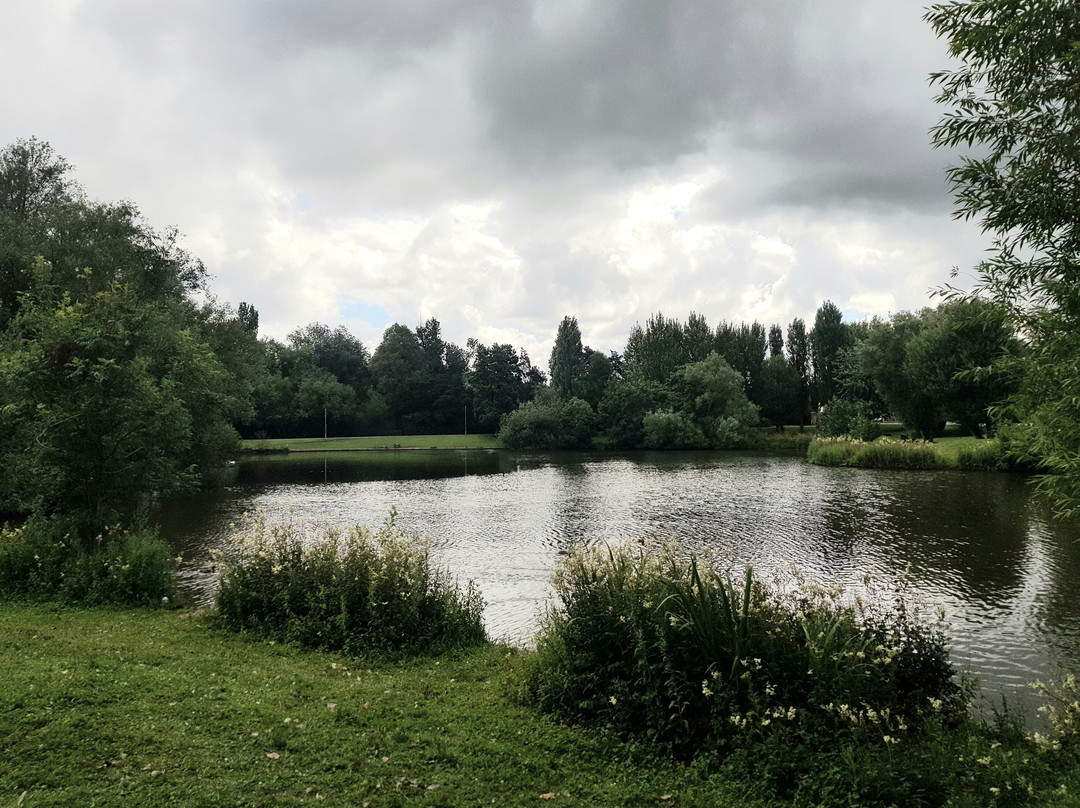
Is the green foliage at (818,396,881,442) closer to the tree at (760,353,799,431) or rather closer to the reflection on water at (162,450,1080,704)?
the reflection on water at (162,450,1080,704)

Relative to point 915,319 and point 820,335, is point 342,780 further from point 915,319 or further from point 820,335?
point 820,335

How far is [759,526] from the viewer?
68.7 ft

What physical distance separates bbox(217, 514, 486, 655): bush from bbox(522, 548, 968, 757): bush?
8.55ft

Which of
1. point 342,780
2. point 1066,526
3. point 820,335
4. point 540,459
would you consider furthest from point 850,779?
point 820,335

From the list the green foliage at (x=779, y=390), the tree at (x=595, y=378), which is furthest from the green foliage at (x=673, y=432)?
the green foliage at (x=779, y=390)

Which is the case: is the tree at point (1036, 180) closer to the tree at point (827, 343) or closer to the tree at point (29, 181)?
the tree at point (29, 181)

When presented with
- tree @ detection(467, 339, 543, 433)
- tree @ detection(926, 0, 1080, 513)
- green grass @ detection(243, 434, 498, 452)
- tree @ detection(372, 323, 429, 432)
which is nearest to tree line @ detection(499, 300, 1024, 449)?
green grass @ detection(243, 434, 498, 452)

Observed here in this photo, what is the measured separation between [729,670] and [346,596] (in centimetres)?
577

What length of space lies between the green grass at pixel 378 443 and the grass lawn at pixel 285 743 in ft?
216

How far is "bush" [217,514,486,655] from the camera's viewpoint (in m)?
9.22

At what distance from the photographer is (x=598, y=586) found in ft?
24.2

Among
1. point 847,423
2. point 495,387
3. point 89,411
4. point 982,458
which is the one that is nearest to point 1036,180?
point 89,411

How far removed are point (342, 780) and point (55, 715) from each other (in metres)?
2.74

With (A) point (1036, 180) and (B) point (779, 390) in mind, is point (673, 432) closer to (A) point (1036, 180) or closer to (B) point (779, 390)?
(B) point (779, 390)
